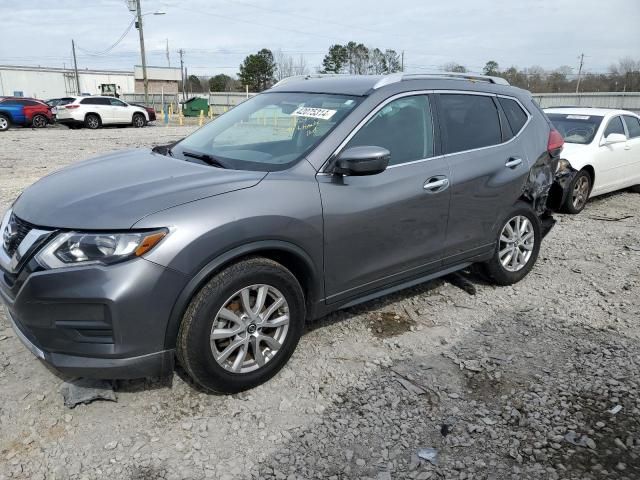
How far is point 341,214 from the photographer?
317 cm

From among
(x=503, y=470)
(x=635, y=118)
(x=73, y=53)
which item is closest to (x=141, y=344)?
(x=503, y=470)

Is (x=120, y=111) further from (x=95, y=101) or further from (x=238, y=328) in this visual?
(x=238, y=328)

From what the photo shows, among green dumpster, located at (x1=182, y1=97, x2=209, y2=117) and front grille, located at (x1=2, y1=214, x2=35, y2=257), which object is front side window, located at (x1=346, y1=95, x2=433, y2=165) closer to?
front grille, located at (x1=2, y1=214, x2=35, y2=257)

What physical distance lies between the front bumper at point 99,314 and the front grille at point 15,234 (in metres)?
0.18

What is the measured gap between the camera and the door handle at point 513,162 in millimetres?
4293

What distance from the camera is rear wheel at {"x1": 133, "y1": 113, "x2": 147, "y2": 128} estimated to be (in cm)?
2678

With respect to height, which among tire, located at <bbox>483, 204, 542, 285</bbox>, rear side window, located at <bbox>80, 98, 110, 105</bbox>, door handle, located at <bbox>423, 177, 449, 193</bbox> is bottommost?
tire, located at <bbox>483, 204, 542, 285</bbox>

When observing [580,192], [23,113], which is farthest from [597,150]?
[23,113]

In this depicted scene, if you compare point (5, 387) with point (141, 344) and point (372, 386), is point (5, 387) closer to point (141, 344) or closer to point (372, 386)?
point (141, 344)

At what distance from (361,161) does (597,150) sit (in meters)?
6.20

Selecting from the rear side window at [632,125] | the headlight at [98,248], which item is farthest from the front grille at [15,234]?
the rear side window at [632,125]

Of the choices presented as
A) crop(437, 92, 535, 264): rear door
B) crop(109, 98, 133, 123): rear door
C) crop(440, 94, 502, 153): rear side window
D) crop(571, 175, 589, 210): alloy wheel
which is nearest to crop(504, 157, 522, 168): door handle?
crop(437, 92, 535, 264): rear door

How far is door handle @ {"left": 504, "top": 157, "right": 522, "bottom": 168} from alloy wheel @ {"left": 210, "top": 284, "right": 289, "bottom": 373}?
2393 mm

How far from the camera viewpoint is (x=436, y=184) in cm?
369
